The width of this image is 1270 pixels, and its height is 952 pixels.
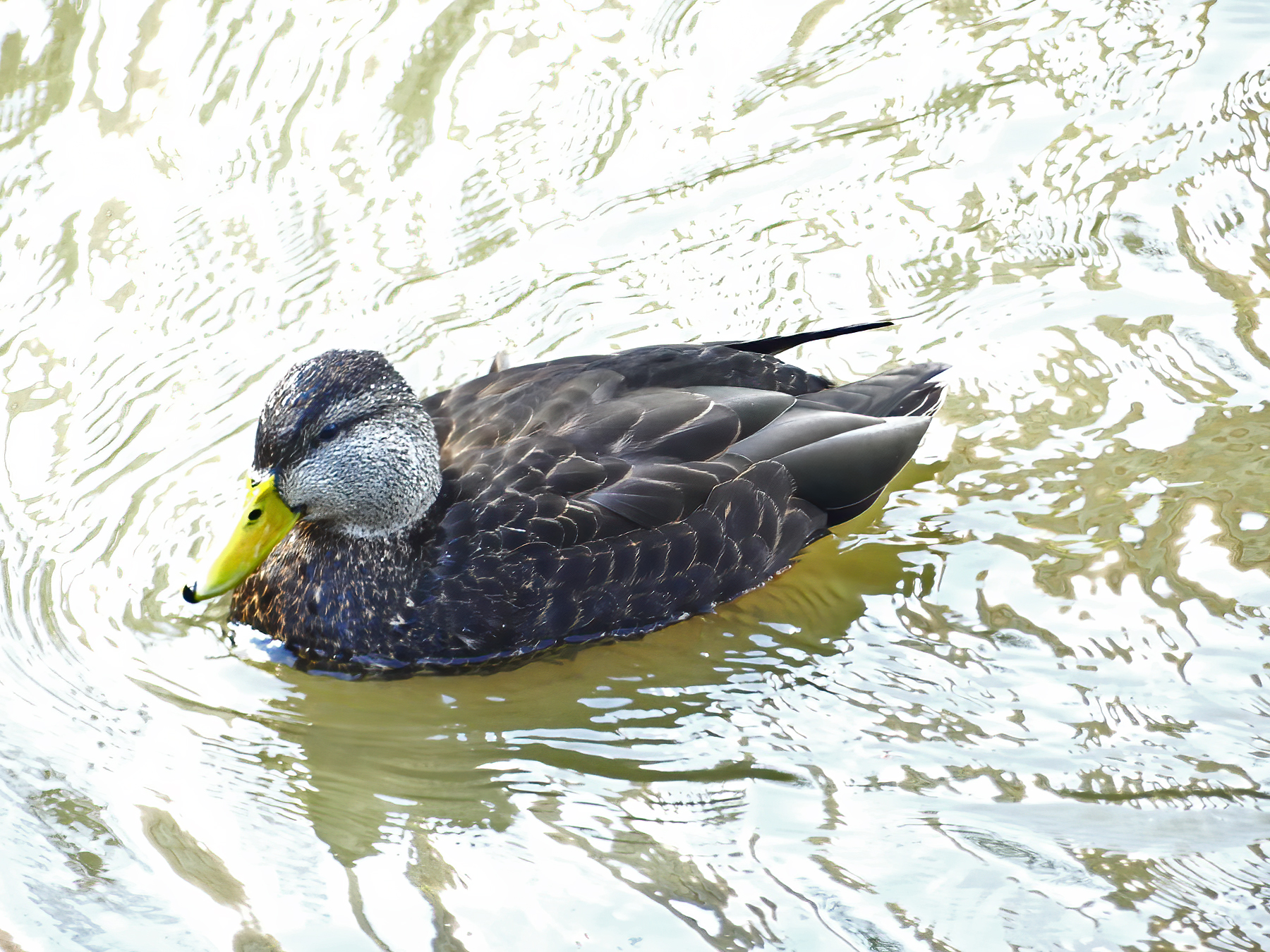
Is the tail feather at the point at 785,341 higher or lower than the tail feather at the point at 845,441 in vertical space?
higher

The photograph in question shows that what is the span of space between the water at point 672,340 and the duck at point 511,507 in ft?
0.72

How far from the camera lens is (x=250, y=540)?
544 centimetres

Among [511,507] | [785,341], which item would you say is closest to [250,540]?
[511,507]

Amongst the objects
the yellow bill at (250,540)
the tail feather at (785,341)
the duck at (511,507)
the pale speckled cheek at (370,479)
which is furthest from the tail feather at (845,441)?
the yellow bill at (250,540)

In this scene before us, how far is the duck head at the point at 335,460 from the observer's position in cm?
542

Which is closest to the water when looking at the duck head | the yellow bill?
the yellow bill

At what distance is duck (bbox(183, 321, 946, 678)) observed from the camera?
5.56 m

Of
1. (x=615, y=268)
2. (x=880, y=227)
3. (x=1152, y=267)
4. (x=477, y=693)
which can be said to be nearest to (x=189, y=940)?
(x=477, y=693)

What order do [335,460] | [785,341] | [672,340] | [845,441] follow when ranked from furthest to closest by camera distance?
1. [672,340]
2. [785,341]
3. [845,441]
4. [335,460]

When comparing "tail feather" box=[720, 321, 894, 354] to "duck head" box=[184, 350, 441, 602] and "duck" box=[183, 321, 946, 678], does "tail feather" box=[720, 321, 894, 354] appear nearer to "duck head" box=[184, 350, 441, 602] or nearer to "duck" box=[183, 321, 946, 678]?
"duck" box=[183, 321, 946, 678]

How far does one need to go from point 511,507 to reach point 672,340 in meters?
1.79

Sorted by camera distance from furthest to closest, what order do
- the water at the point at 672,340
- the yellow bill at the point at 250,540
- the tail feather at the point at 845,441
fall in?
the tail feather at the point at 845,441 → the yellow bill at the point at 250,540 → the water at the point at 672,340

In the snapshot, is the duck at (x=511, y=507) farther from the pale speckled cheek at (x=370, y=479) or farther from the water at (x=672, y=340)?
the water at (x=672, y=340)

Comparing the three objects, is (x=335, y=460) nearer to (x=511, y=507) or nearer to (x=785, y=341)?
(x=511, y=507)
